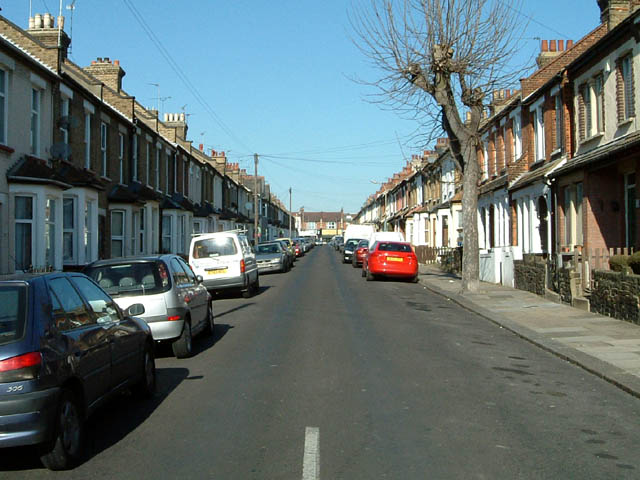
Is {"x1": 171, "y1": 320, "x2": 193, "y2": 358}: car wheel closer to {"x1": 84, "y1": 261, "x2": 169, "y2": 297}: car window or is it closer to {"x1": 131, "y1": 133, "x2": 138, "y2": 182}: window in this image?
{"x1": 84, "y1": 261, "x2": 169, "y2": 297}: car window

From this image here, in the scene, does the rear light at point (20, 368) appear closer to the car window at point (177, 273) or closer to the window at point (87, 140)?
the car window at point (177, 273)

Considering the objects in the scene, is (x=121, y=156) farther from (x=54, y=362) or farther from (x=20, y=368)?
(x=20, y=368)

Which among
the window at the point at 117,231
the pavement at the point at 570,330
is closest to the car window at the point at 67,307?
the pavement at the point at 570,330

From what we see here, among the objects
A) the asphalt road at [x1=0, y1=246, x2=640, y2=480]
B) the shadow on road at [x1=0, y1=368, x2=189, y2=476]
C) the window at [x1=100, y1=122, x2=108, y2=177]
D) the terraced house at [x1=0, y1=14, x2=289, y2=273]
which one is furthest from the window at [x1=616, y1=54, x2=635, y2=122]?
→ the window at [x1=100, y1=122, x2=108, y2=177]

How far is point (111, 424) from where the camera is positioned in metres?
6.60

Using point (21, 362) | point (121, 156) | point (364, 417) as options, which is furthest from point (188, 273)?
point (121, 156)

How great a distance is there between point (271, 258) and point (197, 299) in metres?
21.9

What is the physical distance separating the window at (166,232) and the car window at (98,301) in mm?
26099

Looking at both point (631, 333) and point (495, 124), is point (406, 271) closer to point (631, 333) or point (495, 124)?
point (495, 124)

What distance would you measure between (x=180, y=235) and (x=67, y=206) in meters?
14.6

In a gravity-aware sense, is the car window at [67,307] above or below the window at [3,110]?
below

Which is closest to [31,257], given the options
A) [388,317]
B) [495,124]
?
[388,317]

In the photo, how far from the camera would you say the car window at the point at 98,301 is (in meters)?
6.47

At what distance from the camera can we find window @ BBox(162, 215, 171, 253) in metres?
32.8
